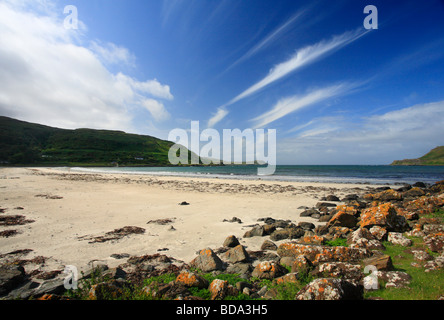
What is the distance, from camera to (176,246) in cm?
793

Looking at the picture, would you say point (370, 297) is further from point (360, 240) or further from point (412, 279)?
point (360, 240)

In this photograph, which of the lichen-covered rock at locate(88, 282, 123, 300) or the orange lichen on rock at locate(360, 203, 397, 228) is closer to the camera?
the lichen-covered rock at locate(88, 282, 123, 300)

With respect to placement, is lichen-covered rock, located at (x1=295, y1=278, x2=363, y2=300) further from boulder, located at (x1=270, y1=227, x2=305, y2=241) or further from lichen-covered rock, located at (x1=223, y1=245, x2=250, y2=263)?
boulder, located at (x1=270, y1=227, x2=305, y2=241)

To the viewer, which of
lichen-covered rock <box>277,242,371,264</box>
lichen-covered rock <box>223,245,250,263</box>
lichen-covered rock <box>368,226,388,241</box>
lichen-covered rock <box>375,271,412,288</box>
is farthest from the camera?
lichen-covered rock <box>368,226,388,241</box>

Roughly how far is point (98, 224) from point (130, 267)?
602cm

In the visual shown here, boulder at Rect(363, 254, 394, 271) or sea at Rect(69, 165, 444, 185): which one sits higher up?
boulder at Rect(363, 254, 394, 271)

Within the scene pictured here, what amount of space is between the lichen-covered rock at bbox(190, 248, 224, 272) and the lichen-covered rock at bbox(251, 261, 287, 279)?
110cm

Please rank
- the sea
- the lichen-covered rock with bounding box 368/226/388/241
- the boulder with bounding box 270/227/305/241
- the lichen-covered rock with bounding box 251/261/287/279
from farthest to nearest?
the sea, the boulder with bounding box 270/227/305/241, the lichen-covered rock with bounding box 368/226/388/241, the lichen-covered rock with bounding box 251/261/287/279

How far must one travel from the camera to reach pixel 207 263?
5.93 metres

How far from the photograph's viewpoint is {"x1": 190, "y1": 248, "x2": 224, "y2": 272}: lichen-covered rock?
5.79m

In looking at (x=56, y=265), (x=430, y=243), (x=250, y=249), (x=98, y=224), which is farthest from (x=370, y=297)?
(x=98, y=224)

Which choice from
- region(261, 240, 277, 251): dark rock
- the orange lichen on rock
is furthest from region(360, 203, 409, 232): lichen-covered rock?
region(261, 240, 277, 251): dark rock
